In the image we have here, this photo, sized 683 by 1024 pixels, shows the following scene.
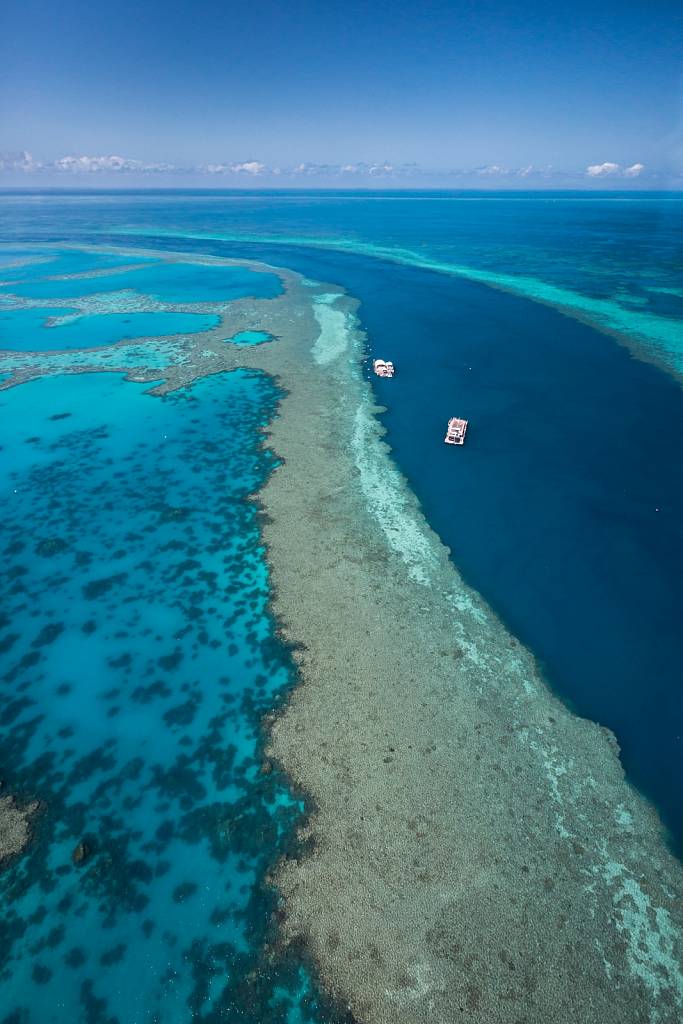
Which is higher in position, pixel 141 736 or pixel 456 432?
pixel 456 432

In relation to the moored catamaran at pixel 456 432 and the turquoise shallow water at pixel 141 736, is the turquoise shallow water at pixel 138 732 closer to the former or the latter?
the turquoise shallow water at pixel 141 736

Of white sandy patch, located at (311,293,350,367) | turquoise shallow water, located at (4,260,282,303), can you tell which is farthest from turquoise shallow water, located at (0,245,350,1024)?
turquoise shallow water, located at (4,260,282,303)

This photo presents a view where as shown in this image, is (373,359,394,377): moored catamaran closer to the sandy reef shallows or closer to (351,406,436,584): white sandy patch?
(351,406,436,584): white sandy patch

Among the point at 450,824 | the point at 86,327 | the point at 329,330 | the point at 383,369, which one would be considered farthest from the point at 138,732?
the point at 86,327

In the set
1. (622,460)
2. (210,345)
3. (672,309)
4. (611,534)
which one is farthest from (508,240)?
(611,534)

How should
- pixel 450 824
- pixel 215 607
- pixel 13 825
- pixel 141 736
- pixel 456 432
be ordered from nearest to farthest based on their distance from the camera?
pixel 13 825, pixel 450 824, pixel 141 736, pixel 215 607, pixel 456 432

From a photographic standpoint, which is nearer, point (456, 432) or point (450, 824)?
point (450, 824)

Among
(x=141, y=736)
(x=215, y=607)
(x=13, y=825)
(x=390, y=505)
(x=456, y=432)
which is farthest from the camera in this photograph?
(x=456, y=432)

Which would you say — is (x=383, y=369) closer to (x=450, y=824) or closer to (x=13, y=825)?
(x=450, y=824)
